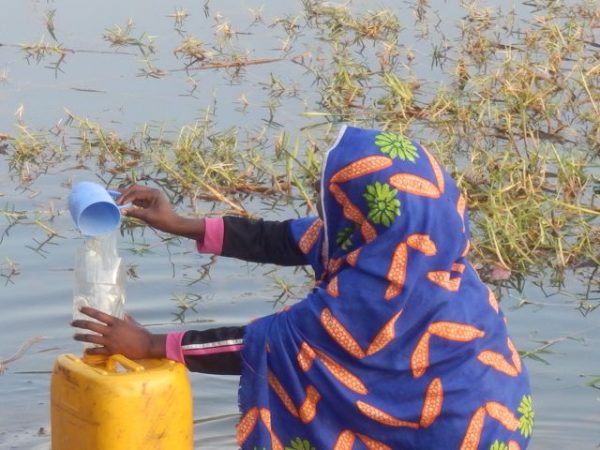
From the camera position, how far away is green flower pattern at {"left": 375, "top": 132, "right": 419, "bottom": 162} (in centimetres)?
257

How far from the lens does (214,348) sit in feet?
8.62

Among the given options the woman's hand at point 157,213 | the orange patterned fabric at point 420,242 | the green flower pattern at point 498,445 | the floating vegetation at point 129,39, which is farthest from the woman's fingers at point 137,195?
the floating vegetation at point 129,39

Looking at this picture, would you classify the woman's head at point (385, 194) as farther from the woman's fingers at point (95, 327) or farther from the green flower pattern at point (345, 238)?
the woman's fingers at point (95, 327)

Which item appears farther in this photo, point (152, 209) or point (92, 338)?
point (152, 209)

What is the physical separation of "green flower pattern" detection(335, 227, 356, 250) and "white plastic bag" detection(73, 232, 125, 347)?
0.48 meters

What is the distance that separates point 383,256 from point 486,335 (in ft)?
0.98

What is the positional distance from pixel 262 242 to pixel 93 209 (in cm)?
42

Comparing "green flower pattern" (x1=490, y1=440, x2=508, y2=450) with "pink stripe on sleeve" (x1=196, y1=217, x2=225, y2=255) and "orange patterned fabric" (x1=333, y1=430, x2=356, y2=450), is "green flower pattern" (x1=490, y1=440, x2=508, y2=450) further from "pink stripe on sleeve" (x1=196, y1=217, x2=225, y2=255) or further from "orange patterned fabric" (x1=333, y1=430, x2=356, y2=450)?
"pink stripe on sleeve" (x1=196, y1=217, x2=225, y2=255)

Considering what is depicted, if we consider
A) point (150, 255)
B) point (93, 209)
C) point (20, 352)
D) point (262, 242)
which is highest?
point (93, 209)

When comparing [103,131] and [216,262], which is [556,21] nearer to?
[103,131]

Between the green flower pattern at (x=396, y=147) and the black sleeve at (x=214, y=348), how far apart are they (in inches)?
18.1

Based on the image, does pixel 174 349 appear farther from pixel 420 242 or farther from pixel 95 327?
pixel 420 242

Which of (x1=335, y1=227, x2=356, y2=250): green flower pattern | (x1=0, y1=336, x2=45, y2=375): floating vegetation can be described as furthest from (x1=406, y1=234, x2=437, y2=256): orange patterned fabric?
(x1=0, y1=336, x2=45, y2=375): floating vegetation

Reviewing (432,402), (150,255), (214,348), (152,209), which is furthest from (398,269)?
(150,255)
